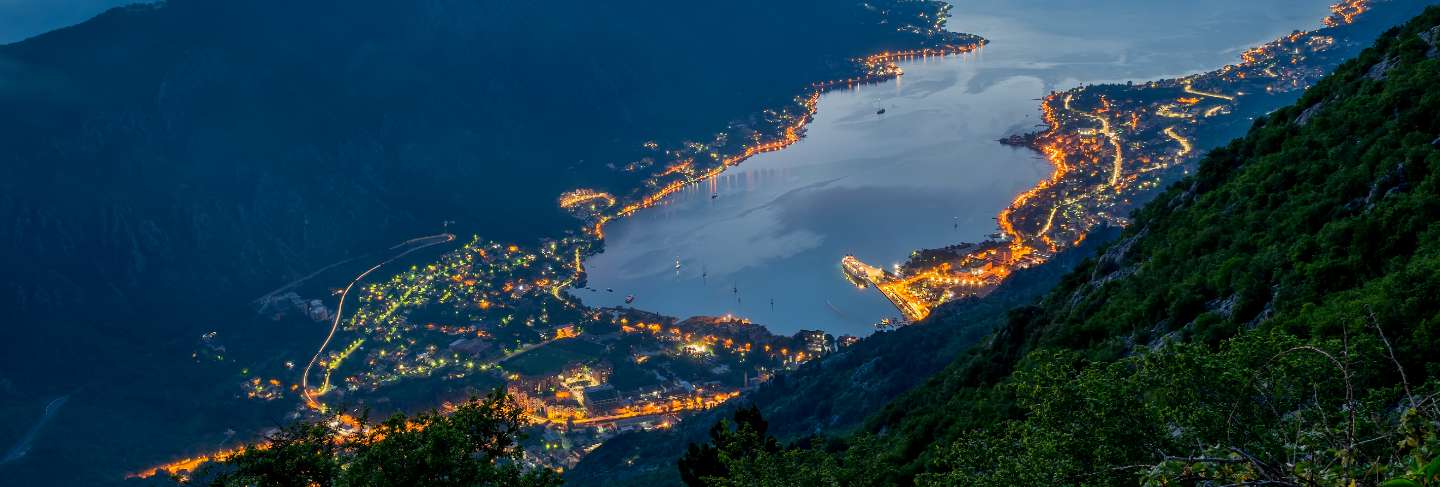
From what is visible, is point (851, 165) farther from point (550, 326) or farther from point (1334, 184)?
point (1334, 184)

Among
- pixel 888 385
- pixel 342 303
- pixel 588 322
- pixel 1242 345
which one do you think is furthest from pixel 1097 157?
pixel 1242 345

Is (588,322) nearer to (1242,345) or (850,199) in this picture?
(850,199)

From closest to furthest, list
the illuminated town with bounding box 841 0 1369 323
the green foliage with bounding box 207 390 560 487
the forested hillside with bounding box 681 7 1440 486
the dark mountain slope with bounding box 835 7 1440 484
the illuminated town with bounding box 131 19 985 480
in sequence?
the forested hillside with bounding box 681 7 1440 486
the dark mountain slope with bounding box 835 7 1440 484
the green foliage with bounding box 207 390 560 487
the illuminated town with bounding box 131 19 985 480
the illuminated town with bounding box 841 0 1369 323

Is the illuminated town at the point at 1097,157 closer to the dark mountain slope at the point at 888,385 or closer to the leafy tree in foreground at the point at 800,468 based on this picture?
the dark mountain slope at the point at 888,385

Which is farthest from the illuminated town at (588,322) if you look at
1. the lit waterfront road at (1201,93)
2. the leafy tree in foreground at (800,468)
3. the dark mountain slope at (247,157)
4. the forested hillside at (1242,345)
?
the leafy tree in foreground at (800,468)

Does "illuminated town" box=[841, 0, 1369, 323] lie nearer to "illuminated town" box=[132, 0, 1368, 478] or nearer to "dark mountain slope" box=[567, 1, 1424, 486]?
"illuminated town" box=[132, 0, 1368, 478]

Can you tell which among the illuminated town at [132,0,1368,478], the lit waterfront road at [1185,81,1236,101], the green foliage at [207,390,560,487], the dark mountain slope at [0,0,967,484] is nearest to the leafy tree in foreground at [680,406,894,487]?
the green foliage at [207,390,560,487]

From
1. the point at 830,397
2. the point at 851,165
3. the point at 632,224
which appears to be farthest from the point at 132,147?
the point at 830,397
